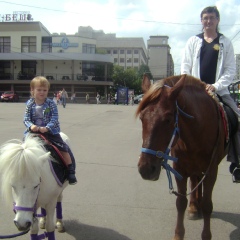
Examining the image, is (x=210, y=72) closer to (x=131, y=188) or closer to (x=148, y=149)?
(x=148, y=149)

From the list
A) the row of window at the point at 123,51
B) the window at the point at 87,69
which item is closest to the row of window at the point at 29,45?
the window at the point at 87,69

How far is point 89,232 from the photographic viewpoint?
13.9 ft

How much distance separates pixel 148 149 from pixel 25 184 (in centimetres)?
123

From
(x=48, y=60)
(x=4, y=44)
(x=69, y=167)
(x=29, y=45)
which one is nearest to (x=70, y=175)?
(x=69, y=167)

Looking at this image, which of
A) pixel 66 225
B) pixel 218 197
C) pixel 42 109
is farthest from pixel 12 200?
pixel 218 197

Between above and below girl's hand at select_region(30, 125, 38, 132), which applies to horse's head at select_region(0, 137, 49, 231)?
below

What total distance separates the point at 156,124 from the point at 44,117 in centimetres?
178

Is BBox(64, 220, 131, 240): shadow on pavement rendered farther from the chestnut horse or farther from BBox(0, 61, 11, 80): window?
BBox(0, 61, 11, 80): window

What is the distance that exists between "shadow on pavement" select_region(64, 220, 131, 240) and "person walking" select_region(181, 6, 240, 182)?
6.10ft

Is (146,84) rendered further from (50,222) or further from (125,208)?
(125,208)

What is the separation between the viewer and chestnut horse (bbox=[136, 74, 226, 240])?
9.07ft

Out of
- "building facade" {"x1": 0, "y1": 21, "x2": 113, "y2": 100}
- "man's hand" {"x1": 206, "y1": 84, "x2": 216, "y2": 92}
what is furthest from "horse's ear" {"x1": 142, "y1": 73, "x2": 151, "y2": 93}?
"building facade" {"x1": 0, "y1": 21, "x2": 113, "y2": 100}

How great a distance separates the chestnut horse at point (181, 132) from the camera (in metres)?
2.77

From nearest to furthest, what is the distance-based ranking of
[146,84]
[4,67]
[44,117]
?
[146,84] → [44,117] → [4,67]
